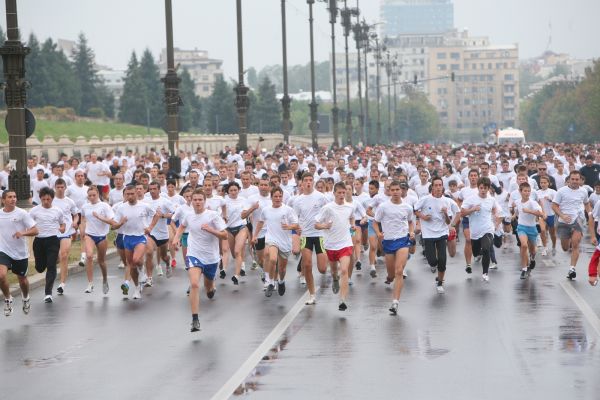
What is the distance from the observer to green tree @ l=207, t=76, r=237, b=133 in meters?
137

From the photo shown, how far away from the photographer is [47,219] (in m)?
18.8

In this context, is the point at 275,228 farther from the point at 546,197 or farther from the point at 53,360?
the point at 546,197

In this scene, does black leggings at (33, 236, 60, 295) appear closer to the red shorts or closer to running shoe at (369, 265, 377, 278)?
the red shorts

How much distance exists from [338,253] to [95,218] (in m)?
4.58

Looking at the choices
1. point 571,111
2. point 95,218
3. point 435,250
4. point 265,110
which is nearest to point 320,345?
point 435,250

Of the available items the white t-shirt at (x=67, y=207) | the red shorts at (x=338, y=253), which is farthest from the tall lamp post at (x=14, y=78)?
the red shorts at (x=338, y=253)

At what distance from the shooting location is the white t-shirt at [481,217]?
21312 millimetres

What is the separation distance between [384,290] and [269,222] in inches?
81.5

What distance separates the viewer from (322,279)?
21422 mm

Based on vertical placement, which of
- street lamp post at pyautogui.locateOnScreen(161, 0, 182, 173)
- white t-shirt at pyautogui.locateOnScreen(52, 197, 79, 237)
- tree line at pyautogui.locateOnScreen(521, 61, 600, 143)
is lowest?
tree line at pyautogui.locateOnScreen(521, 61, 600, 143)

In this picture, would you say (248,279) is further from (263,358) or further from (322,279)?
Result: (263,358)

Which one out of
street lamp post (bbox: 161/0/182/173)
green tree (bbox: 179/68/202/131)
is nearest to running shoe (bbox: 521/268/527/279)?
street lamp post (bbox: 161/0/182/173)

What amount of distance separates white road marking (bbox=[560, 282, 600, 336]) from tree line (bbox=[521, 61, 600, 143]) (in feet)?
262

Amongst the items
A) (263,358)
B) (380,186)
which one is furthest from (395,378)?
(380,186)
